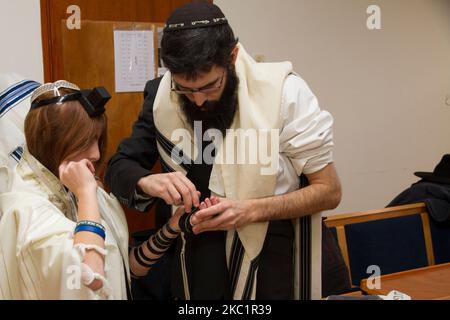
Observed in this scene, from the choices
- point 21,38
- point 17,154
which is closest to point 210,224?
point 17,154

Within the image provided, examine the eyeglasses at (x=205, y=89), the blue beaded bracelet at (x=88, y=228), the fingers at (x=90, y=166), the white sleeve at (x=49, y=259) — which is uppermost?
the eyeglasses at (x=205, y=89)

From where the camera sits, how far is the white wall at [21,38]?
7.70 ft

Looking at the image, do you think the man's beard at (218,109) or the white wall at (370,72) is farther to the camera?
the white wall at (370,72)

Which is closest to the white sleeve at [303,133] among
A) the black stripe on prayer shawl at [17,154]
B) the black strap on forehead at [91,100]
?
the black strap on forehead at [91,100]

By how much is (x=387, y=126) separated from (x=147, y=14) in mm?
1960

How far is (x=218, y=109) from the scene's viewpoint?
5.01 feet

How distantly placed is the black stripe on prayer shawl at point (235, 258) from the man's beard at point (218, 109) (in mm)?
333

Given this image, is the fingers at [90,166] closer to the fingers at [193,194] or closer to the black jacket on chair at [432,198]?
the fingers at [193,194]

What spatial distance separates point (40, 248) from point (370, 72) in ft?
9.62

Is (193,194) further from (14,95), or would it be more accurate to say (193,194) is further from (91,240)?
(14,95)

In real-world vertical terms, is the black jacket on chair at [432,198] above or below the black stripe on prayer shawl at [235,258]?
below

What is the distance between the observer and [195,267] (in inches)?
61.4
